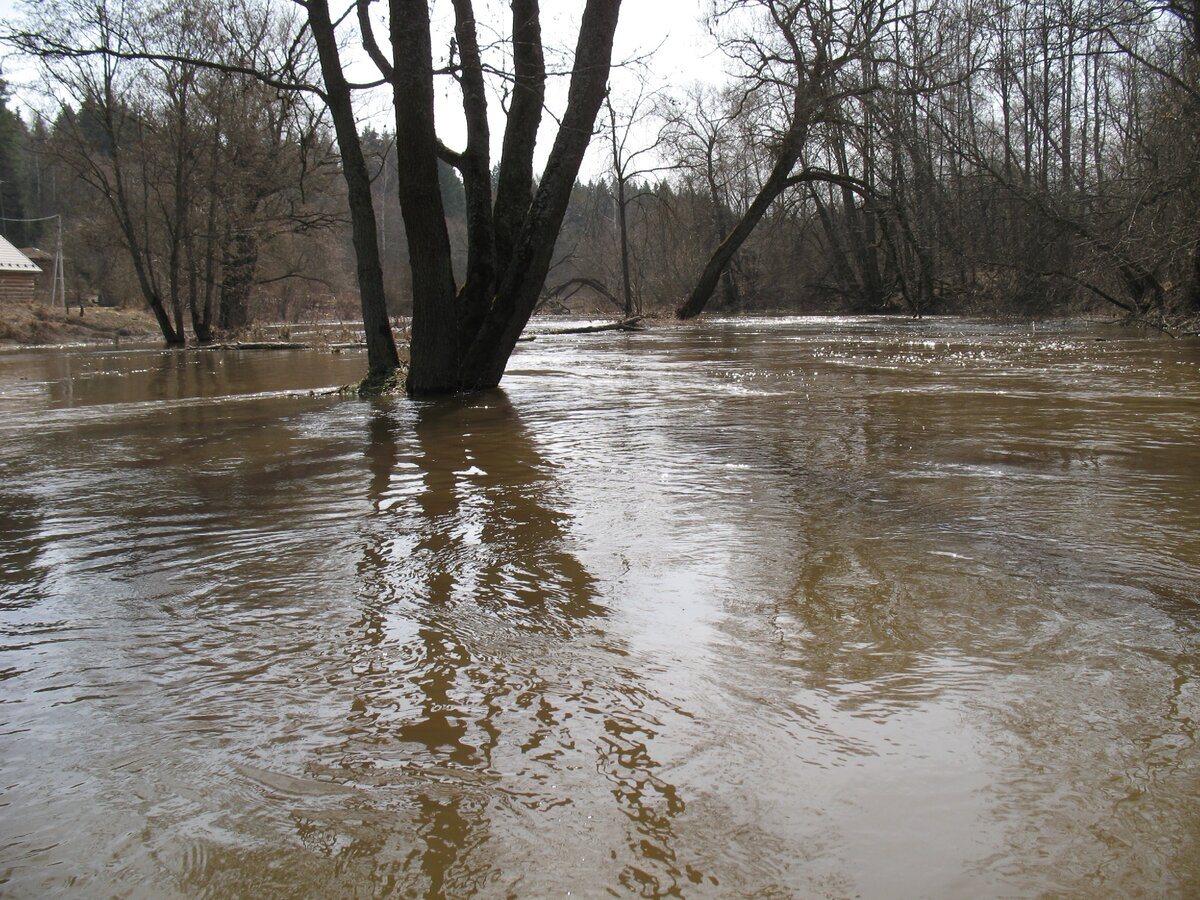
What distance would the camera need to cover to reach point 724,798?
5.63 ft

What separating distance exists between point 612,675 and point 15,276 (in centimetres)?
4510

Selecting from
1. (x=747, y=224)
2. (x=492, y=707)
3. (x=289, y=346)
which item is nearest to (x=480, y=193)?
(x=492, y=707)

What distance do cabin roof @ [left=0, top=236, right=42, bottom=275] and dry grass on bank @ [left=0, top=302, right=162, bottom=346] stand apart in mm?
9023

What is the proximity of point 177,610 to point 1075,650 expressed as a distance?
2.56 meters

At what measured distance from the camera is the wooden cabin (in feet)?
123

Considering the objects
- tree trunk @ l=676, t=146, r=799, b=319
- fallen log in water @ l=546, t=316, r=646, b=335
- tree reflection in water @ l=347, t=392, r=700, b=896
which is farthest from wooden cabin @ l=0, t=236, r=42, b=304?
tree reflection in water @ l=347, t=392, r=700, b=896

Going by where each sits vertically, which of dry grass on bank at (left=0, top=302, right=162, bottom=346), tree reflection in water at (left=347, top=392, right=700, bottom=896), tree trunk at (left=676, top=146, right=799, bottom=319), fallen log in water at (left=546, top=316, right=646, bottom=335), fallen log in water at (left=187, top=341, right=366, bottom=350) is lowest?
tree reflection in water at (left=347, top=392, right=700, bottom=896)

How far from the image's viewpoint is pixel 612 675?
2248 millimetres

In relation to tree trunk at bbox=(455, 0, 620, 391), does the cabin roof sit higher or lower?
higher

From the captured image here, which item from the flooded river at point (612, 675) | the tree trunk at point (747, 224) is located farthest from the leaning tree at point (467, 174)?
the tree trunk at point (747, 224)

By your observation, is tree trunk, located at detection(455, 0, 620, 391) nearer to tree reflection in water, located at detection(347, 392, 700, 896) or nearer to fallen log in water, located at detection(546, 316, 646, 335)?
tree reflection in water, located at detection(347, 392, 700, 896)

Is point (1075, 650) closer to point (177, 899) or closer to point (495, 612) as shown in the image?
point (495, 612)

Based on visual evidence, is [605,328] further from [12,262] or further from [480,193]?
[12,262]

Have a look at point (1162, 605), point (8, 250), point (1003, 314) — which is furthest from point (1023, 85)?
point (8, 250)
